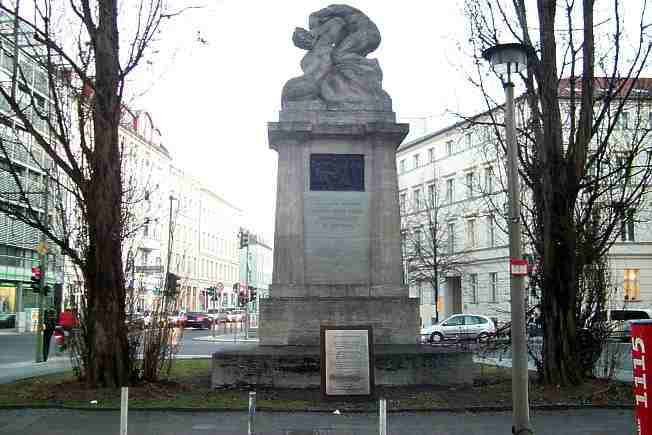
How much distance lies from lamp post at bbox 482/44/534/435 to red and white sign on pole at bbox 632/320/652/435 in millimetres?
2531

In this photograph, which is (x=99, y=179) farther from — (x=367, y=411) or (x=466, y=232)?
(x=466, y=232)

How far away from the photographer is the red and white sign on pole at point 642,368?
5852 mm

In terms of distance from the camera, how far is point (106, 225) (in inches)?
531

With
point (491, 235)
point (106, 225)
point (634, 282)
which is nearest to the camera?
point (106, 225)

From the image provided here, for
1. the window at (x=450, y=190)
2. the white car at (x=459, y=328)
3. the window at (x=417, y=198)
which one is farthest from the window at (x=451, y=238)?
the white car at (x=459, y=328)

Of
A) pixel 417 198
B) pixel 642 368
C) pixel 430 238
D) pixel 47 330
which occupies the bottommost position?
pixel 47 330

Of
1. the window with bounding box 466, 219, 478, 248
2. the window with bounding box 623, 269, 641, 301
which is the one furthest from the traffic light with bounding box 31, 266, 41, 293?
the window with bounding box 466, 219, 478, 248

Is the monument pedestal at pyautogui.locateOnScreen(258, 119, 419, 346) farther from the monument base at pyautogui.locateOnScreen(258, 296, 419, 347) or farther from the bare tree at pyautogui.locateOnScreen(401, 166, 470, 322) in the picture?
the bare tree at pyautogui.locateOnScreen(401, 166, 470, 322)

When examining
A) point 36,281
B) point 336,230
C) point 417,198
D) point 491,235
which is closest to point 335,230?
point 336,230

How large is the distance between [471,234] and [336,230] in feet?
183

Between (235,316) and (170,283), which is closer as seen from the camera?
(170,283)

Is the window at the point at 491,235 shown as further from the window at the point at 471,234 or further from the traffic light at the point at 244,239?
the traffic light at the point at 244,239

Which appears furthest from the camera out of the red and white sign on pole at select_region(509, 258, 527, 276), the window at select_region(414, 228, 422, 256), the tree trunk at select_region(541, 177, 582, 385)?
the window at select_region(414, 228, 422, 256)

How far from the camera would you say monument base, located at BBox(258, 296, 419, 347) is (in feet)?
46.5
